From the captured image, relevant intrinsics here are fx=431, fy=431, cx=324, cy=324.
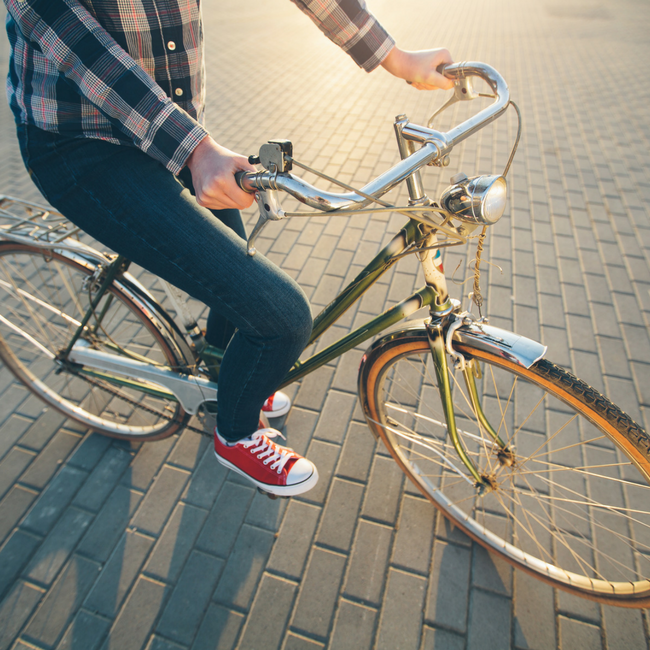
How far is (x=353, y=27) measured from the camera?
1.49 m

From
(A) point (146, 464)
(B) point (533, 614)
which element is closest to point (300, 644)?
(B) point (533, 614)

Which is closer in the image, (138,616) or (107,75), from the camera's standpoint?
(107,75)

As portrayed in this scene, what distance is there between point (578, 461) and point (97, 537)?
2.39m

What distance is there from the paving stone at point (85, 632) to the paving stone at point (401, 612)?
1109 mm

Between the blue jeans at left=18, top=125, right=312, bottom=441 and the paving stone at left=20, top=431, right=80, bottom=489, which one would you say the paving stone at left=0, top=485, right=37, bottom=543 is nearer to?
the paving stone at left=20, top=431, right=80, bottom=489

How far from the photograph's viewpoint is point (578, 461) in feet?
7.27

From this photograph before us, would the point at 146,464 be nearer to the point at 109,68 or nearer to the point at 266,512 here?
the point at 266,512

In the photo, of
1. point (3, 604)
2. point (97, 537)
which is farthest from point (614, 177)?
point (3, 604)

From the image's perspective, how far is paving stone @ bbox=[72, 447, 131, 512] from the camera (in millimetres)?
2129

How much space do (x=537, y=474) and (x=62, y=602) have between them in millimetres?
2207

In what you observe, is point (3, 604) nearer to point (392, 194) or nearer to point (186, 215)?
point (186, 215)

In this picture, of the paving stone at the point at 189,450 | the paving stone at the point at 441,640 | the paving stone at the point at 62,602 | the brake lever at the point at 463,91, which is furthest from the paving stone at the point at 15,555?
the brake lever at the point at 463,91

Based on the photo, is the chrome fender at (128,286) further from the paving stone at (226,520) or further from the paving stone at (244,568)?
the paving stone at (244,568)

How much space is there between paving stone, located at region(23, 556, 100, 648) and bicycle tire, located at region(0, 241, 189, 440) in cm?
63
